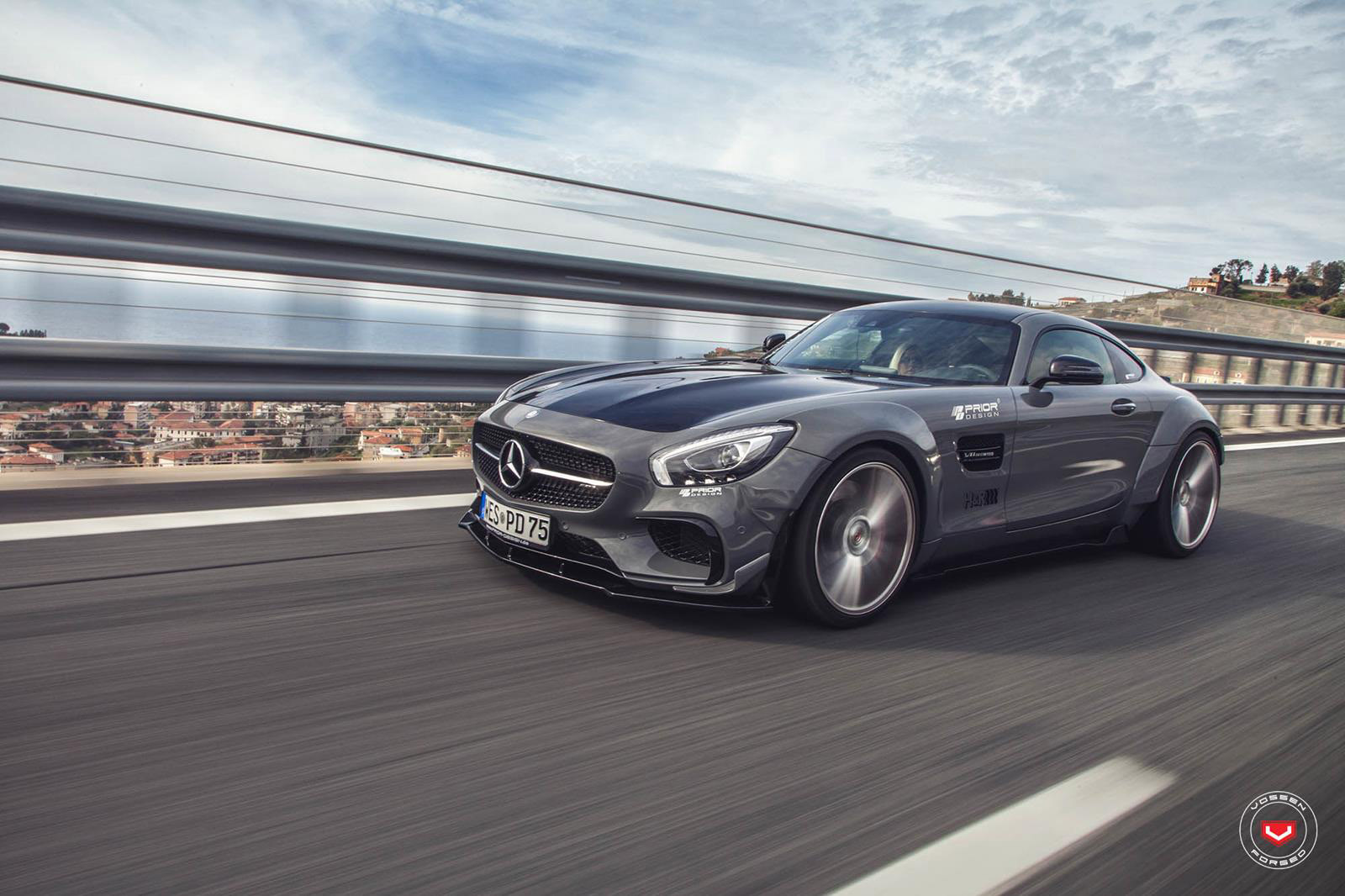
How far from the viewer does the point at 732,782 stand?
2553 mm

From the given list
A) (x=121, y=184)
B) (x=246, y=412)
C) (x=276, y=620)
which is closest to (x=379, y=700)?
(x=276, y=620)

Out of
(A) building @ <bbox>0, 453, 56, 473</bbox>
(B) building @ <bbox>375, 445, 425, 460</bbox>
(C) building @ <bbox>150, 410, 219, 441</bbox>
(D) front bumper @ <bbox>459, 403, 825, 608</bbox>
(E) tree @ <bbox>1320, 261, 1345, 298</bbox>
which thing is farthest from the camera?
(E) tree @ <bbox>1320, 261, 1345, 298</bbox>

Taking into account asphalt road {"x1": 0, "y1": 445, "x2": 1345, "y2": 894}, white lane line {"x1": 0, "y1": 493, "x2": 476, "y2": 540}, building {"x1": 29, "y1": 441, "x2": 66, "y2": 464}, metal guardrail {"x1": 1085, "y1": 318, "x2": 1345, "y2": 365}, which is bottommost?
asphalt road {"x1": 0, "y1": 445, "x2": 1345, "y2": 894}

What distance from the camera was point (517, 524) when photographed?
382cm

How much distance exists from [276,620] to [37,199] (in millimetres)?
2765

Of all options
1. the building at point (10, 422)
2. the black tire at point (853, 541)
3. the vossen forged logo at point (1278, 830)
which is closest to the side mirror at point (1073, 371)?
the black tire at point (853, 541)

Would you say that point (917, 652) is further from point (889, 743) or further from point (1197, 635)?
point (1197, 635)

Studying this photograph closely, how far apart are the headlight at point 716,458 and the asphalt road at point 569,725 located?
0.53 metres

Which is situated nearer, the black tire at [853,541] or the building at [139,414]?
the black tire at [853,541]

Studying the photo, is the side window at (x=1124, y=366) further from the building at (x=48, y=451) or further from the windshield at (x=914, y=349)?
the building at (x=48, y=451)

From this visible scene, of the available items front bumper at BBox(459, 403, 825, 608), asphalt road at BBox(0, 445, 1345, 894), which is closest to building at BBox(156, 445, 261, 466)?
asphalt road at BBox(0, 445, 1345, 894)

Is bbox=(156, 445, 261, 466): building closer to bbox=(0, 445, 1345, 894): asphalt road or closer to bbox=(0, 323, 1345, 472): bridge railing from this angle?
bbox=(0, 323, 1345, 472): bridge railing

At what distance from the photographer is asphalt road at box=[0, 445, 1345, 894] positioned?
216 centimetres

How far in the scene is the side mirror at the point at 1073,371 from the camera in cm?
457
